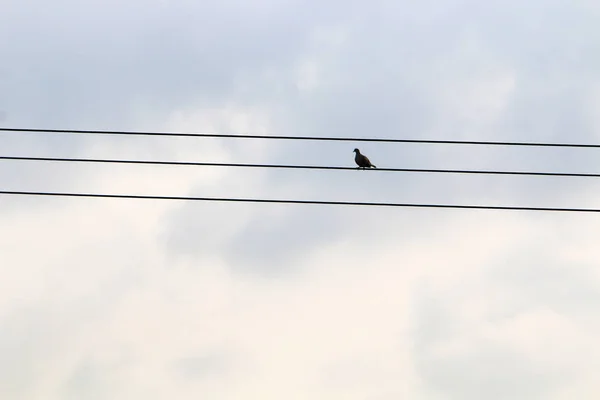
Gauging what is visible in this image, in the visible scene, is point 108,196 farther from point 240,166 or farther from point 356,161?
point 356,161

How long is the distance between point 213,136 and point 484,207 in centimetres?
548

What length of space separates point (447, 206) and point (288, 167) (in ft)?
10.1

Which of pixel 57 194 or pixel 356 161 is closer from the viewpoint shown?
pixel 57 194

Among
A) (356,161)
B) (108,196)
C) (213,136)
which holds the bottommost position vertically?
(108,196)

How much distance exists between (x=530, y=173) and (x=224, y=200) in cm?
574

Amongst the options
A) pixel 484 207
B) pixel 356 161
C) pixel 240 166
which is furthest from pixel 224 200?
pixel 356 161

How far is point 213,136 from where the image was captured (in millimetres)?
25016

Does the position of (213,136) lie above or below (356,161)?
below

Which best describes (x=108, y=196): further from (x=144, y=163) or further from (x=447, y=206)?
(x=447, y=206)

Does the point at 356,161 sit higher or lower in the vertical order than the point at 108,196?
higher

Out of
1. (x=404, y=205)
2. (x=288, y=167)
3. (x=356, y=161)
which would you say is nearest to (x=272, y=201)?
(x=288, y=167)

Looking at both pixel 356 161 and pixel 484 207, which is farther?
pixel 356 161

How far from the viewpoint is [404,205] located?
2389 cm

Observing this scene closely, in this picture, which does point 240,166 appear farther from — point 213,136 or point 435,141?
point 435,141
